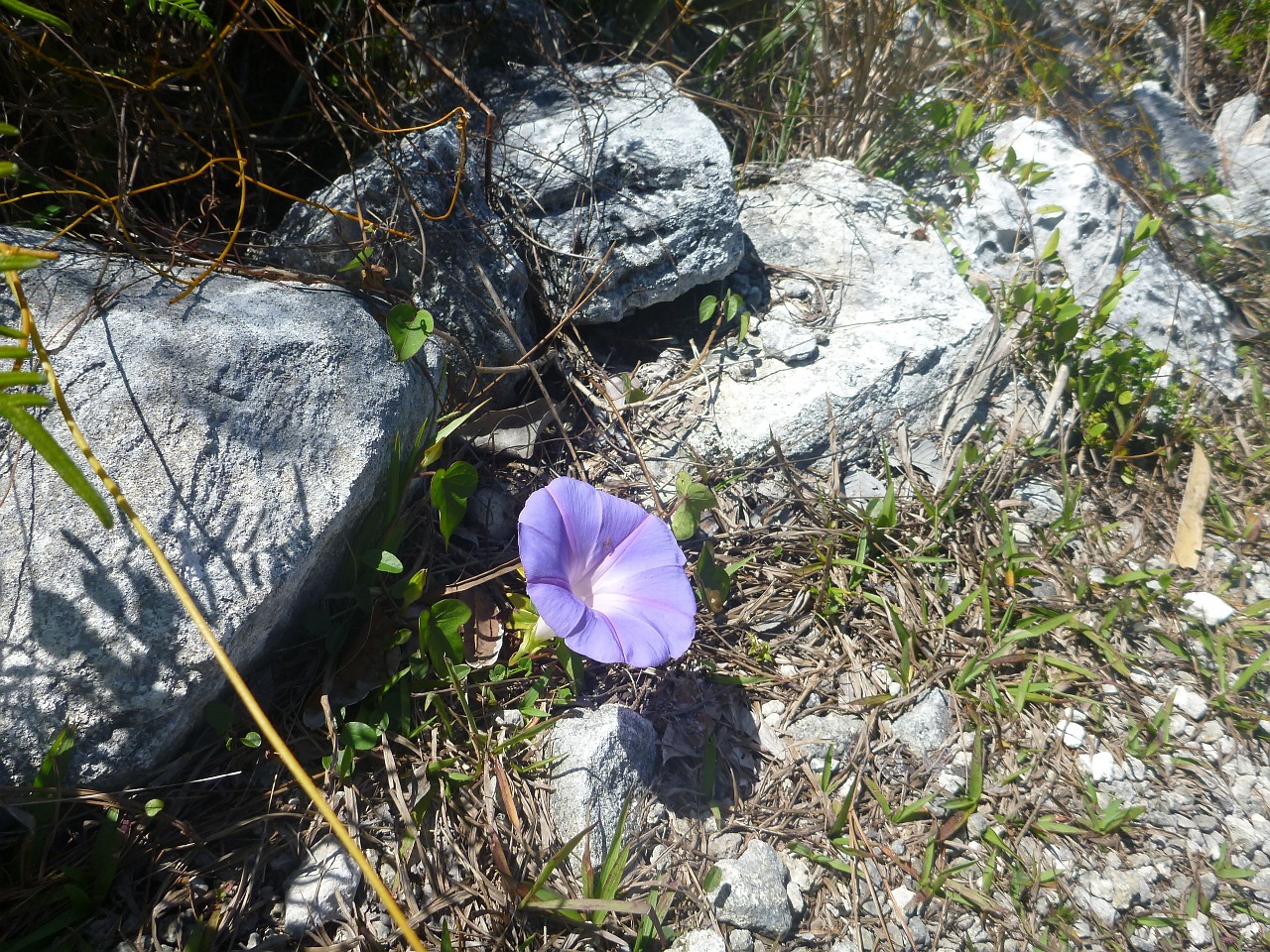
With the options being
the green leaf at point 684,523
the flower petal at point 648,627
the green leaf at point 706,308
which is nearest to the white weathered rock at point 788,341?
the green leaf at point 706,308

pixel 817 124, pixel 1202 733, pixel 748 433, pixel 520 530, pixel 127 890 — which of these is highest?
pixel 817 124

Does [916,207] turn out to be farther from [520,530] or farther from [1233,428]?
[520,530]

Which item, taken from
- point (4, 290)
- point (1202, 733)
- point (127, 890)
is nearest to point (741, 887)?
point (127, 890)

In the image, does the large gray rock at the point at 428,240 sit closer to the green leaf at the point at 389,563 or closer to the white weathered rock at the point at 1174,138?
the green leaf at the point at 389,563

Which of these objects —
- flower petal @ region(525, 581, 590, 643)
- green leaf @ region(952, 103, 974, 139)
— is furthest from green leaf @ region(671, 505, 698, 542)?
green leaf @ region(952, 103, 974, 139)

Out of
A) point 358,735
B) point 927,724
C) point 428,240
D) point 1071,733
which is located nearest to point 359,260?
point 428,240

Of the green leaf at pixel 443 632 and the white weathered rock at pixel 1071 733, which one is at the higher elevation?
the green leaf at pixel 443 632

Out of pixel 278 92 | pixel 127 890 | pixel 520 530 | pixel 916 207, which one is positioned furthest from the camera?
pixel 916 207
